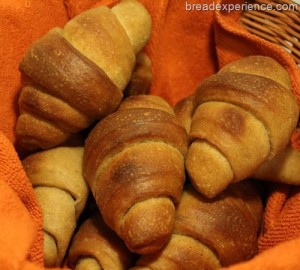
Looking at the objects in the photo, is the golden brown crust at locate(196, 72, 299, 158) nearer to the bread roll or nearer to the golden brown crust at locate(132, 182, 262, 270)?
the bread roll

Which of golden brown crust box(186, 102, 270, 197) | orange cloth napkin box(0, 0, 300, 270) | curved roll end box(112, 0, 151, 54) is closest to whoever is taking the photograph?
orange cloth napkin box(0, 0, 300, 270)

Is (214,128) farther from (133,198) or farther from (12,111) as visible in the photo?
(12,111)

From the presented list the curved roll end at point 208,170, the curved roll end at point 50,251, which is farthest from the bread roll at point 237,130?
the curved roll end at point 50,251

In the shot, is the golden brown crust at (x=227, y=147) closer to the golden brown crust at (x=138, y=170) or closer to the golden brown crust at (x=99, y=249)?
the golden brown crust at (x=138, y=170)

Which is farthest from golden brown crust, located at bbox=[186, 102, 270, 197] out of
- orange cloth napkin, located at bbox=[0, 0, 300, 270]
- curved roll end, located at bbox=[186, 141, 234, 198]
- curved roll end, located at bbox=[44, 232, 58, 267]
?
curved roll end, located at bbox=[44, 232, 58, 267]

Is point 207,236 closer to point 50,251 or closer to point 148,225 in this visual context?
point 148,225

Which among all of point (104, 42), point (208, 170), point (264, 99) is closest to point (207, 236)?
point (208, 170)
